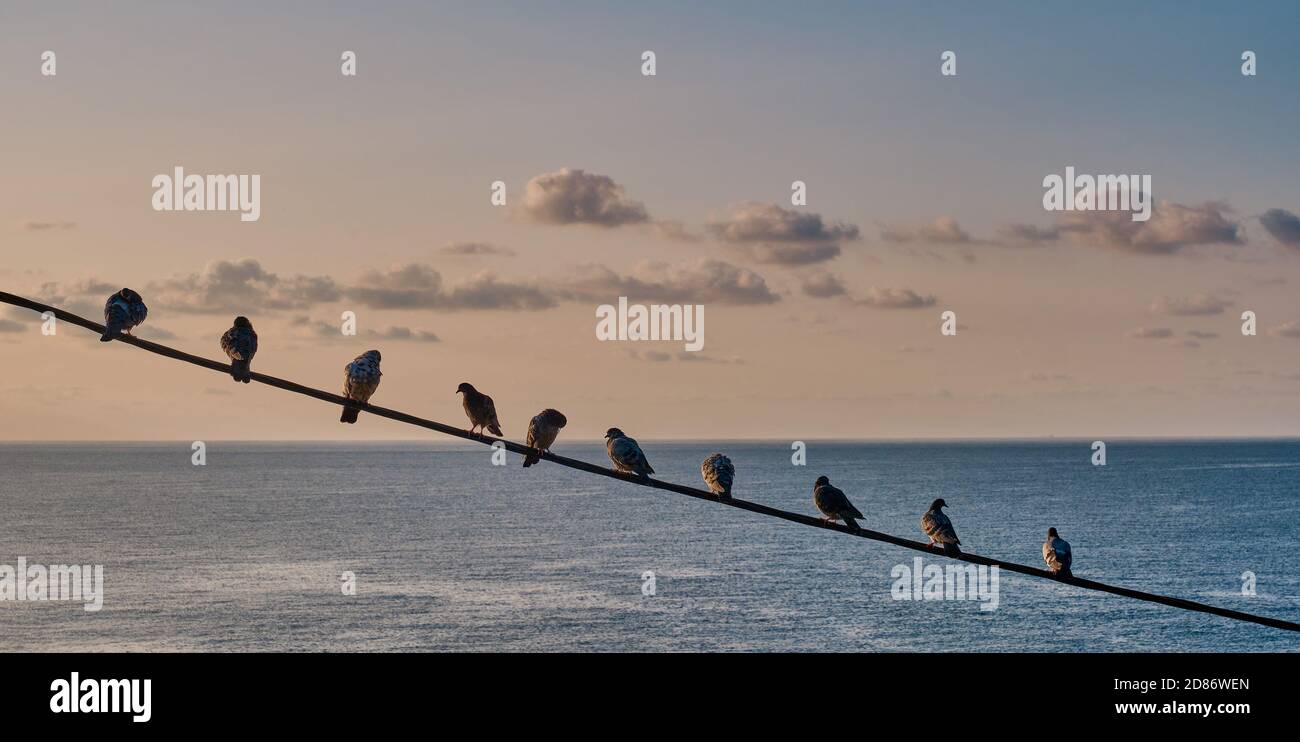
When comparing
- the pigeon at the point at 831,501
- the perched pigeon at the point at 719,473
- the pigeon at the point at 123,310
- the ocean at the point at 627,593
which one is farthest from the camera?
the ocean at the point at 627,593

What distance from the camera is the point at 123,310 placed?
2166 centimetres

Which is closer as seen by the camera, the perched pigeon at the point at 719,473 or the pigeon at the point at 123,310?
the pigeon at the point at 123,310

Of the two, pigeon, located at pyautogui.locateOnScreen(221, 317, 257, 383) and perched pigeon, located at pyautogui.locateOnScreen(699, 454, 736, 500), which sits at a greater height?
pigeon, located at pyautogui.locateOnScreen(221, 317, 257, 383)

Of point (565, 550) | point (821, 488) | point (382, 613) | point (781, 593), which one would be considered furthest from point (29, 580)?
point (821, 488)

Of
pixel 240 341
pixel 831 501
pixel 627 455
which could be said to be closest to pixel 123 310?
pixel 240 341

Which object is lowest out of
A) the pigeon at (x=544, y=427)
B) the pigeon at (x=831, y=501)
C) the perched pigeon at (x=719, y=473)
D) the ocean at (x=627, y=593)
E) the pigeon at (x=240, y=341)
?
the ocean at (x=627, y=593)

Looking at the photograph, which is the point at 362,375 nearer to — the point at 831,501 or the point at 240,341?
the point at 240,341

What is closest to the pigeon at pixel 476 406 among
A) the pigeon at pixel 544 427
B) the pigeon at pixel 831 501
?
the pigeon at pixel 544 427

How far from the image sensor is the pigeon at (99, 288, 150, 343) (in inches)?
846

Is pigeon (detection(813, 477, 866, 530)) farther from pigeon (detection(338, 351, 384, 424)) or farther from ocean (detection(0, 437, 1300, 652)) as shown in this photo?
ocean (detection(0, 437, 1300, 652))

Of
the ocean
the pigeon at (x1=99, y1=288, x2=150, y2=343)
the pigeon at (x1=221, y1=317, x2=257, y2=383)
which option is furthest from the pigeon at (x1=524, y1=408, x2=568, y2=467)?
the ocean

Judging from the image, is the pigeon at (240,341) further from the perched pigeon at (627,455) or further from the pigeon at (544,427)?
the perched pigeon at (627,455)

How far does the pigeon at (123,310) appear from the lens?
70.5ft

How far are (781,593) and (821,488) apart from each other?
109 m
